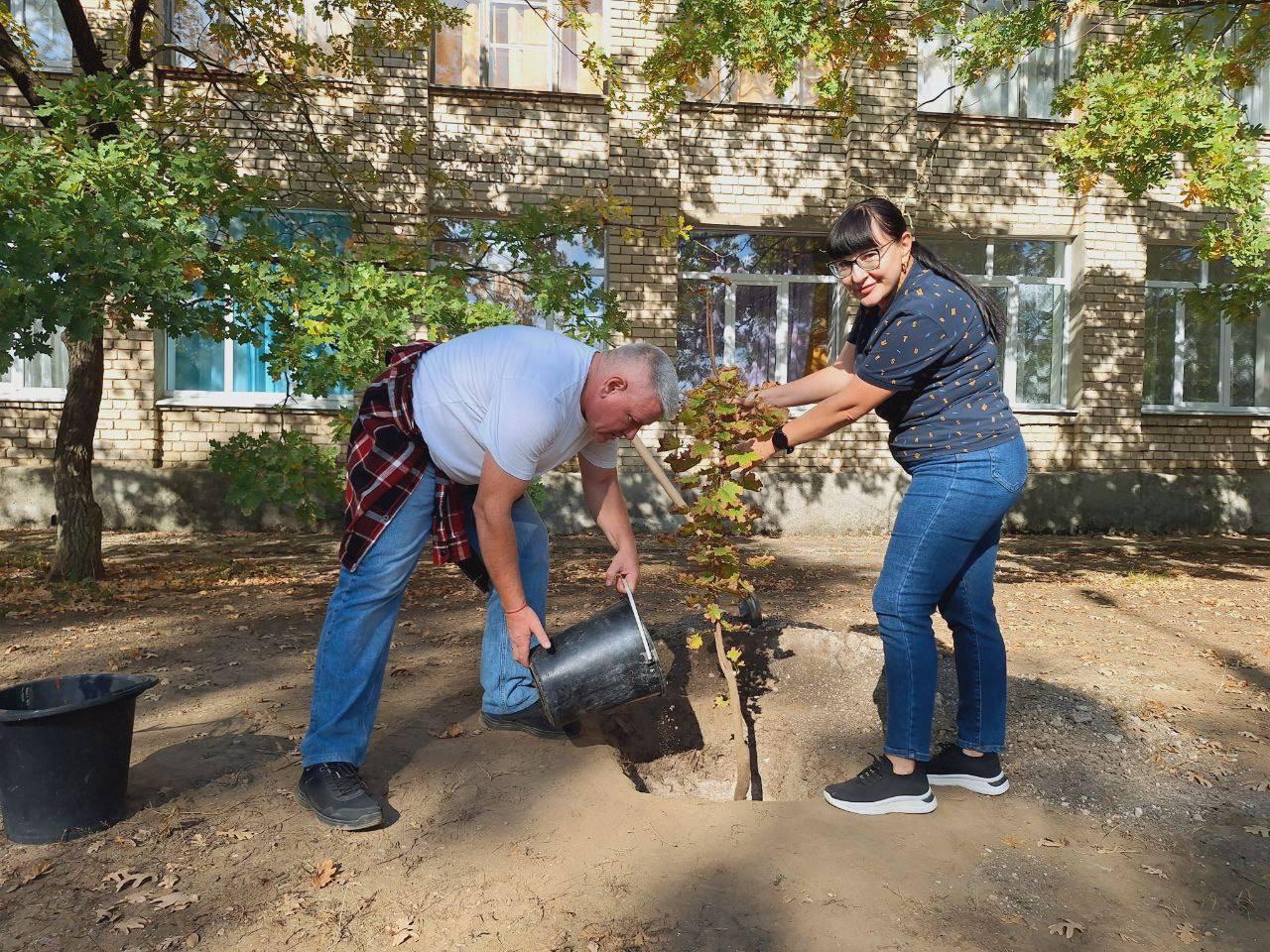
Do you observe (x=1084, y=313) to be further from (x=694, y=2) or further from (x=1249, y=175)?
(x=694, y=2)

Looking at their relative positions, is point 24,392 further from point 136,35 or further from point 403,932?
point 403,932

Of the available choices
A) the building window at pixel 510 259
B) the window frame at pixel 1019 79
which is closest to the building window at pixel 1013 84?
the window frame at pixel 1019 79

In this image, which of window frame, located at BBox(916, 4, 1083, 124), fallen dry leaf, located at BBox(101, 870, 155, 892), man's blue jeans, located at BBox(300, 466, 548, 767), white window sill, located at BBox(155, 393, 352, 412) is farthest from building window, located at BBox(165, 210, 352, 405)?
fallen dry leaf, located at BBox(101, 870, 155, 892)

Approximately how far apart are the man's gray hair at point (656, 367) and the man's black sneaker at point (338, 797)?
1519 mm

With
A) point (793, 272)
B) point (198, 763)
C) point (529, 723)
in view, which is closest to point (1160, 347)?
point (793, 272)

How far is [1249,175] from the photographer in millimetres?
7438

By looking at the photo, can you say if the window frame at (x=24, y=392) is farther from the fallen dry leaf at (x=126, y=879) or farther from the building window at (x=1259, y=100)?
the building window at (x=1259, y=100)

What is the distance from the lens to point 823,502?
11953 millimetres

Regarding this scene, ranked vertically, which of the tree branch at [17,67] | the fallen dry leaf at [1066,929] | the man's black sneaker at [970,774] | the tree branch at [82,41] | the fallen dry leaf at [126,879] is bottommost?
the fallen dry leaf at [1066,929]

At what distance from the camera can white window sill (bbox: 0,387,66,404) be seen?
35.8 ft

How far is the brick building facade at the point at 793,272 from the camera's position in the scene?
1102 centimetres

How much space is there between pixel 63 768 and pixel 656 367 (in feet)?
6.89

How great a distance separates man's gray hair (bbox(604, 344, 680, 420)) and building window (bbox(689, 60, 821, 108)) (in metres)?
9.71

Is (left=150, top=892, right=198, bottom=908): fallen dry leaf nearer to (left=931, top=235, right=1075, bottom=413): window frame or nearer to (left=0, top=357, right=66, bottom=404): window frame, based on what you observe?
(left=0, top=357, right=66, bottom=404): window frame
